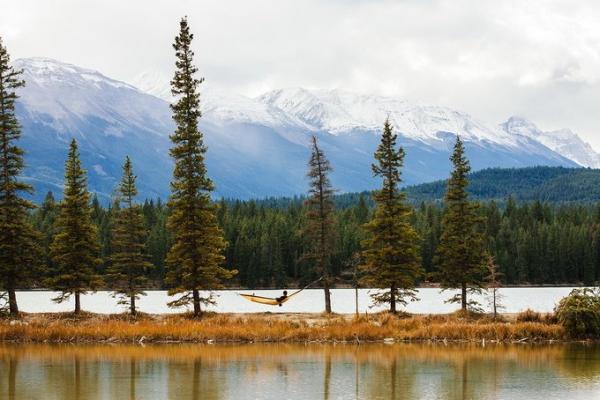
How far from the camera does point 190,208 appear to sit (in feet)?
197

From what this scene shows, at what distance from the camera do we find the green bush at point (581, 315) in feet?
160

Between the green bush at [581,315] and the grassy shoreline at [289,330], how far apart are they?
73 centimetres

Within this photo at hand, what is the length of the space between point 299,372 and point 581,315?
19.3 metres

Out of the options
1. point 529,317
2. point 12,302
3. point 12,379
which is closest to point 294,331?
point 529,317

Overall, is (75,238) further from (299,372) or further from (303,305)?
(303,305)

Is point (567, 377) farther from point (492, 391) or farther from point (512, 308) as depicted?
point (512, 308)

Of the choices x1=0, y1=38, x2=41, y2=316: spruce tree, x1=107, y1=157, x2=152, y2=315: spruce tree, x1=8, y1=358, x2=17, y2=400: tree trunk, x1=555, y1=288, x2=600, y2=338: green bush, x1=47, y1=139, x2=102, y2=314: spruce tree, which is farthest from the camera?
x1=47, y1=139, x2=102, y2=314: spruce tree

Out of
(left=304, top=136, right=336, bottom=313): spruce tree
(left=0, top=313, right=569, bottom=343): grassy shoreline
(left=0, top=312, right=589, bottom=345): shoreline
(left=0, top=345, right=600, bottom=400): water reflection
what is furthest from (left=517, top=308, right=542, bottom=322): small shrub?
(left=304, top=136, right=336, bottom=313): spruce tree

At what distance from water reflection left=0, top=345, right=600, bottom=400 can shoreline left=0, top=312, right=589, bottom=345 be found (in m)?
2.63

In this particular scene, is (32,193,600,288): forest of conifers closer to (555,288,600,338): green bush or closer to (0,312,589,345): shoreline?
(0,312,589,345): shoreline

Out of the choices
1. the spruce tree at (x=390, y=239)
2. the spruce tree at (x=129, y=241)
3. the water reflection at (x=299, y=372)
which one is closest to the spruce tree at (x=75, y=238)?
the spruce tree at (x=129, y=241)

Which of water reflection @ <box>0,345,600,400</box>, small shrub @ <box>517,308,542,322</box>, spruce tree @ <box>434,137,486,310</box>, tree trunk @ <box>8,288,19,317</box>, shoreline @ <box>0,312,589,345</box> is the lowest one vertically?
water reflection @ <box>0,345,600,400</box>

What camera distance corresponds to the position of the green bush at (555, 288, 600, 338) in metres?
48.7

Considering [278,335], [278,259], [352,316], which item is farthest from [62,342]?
[278,259]
